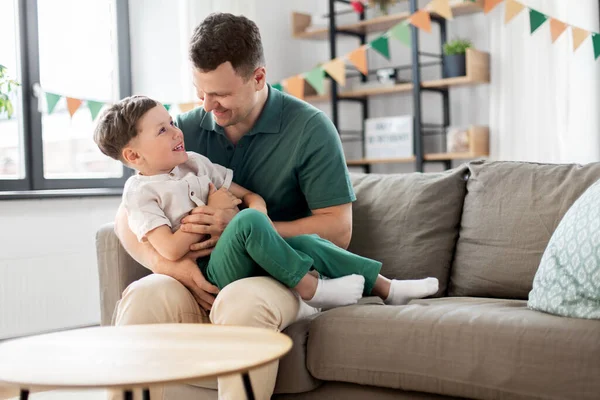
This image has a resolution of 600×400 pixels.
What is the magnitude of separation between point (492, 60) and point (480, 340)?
288 cm

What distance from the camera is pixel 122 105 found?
6.79 feet

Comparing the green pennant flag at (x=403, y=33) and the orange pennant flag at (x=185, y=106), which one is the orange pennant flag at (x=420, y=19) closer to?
the green pennant flag at (x=403, y=33)

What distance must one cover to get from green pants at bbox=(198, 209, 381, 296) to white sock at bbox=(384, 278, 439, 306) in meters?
0.20

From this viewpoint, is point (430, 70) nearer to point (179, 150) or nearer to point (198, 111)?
point (198, 111)

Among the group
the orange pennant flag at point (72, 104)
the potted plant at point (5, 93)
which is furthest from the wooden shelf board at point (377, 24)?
the potted plant at point (5, 93)

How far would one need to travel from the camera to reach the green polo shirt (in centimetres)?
216

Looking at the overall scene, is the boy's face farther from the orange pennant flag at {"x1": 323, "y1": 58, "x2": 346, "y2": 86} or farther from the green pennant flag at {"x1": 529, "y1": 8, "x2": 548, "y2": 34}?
the green pennant flag at {"x1": 529, "y1": 8, "x2": 548, "y2": 34}

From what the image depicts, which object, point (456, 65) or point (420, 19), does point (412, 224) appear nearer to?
point (420, 19)

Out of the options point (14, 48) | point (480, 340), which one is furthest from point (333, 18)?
point (480, 340)

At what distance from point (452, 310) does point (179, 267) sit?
0.68m

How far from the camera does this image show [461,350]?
1.72 m

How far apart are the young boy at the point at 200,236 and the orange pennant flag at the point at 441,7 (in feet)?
7.19

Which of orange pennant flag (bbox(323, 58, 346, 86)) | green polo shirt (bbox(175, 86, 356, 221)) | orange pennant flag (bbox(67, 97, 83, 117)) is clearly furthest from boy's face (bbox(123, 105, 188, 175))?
orange pennant flag (bbox(323, 58, 346, 86))

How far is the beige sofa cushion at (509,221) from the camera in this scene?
2.17m
